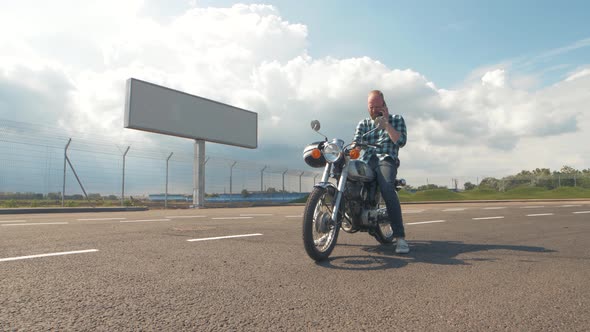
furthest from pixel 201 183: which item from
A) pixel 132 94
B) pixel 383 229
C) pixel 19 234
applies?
pixel 383 229

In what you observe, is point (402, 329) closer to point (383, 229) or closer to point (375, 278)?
point (375, 278)

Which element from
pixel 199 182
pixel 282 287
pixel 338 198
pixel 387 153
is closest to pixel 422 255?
pixel 338 198

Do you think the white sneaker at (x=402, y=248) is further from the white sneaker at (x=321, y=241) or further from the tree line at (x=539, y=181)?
the tree line at (x=539, y=181)

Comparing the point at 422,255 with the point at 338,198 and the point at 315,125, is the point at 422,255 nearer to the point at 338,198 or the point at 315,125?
the point at 338,198

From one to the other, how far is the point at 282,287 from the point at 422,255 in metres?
1.73

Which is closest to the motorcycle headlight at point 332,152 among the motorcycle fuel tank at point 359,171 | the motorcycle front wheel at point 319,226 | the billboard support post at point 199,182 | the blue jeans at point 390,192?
the motorcycle fuel tank at point 359,171

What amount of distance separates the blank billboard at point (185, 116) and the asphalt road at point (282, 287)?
16.6 meters

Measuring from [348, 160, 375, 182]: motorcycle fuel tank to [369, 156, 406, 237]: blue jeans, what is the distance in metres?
0.13

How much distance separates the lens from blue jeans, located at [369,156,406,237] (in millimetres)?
3689

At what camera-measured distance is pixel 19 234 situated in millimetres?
4461

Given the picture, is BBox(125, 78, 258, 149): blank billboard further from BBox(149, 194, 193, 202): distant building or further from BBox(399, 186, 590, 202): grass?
BBox(399, 186, 590, 202): grass

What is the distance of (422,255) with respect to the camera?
11.2 feet

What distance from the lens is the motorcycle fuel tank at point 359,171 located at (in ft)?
11.3

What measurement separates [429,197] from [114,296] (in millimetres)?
31348
